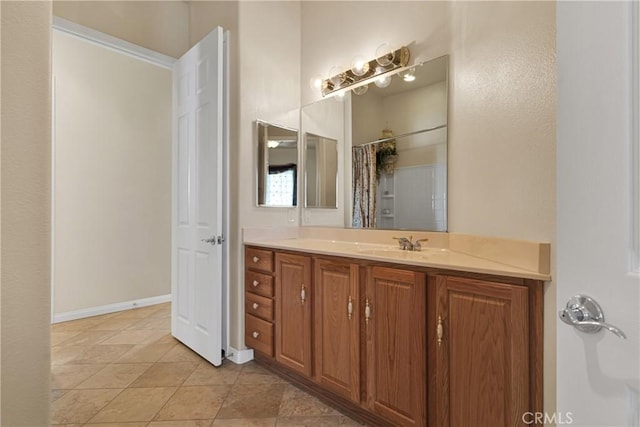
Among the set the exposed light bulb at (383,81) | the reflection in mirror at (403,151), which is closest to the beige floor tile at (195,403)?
the reflection in mirror at (403,151)

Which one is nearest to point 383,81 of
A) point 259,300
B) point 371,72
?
point 371,72

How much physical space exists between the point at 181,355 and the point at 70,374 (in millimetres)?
710

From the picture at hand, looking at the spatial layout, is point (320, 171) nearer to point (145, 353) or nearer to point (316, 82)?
point (316, 82)

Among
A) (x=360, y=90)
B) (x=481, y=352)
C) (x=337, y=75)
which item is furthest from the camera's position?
(x=337, y=75)

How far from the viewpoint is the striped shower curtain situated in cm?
240

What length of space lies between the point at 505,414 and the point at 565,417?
2.18 feet

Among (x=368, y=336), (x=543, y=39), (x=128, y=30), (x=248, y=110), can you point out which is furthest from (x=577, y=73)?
(x=128, y=30)

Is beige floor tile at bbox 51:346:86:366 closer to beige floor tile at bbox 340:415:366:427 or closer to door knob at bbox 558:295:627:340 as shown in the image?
beige floor tile at bbox 340:415:366:427

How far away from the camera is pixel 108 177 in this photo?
3725 mm

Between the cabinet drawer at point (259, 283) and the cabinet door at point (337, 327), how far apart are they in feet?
1.54

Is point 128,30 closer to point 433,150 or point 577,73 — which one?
point 433,150

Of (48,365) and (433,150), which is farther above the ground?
(433,150)

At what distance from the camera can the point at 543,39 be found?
126cm

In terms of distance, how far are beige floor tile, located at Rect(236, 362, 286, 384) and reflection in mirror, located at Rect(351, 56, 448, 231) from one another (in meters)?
1.21
